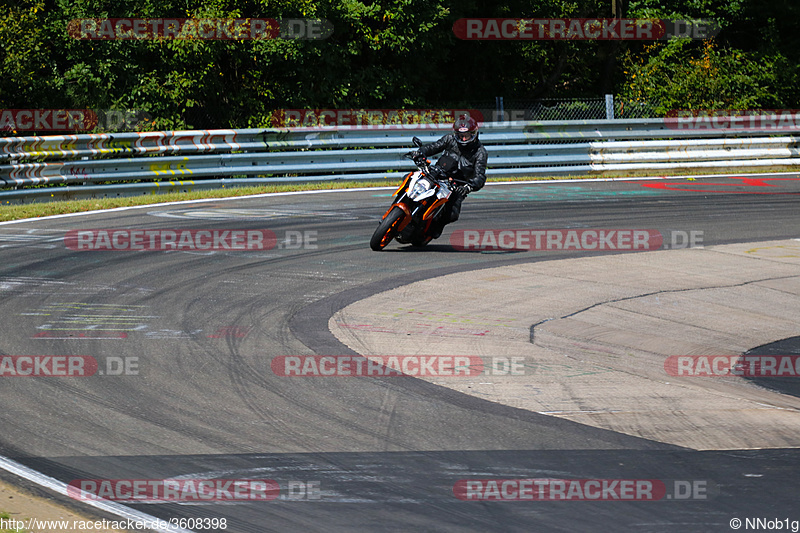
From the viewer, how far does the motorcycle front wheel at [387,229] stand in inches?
470

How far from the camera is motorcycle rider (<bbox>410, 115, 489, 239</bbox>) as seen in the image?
1227cm

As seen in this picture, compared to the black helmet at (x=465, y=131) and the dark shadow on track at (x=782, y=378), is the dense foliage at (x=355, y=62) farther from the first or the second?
the dark shadow on track at (x=782, y=378)

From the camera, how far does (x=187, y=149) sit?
18.2 meters

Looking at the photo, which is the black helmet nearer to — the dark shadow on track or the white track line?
the dark shadow on track

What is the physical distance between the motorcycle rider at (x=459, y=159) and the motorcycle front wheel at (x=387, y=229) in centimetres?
62

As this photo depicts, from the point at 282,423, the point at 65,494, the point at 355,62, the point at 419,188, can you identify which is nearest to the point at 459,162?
the point at 419,188

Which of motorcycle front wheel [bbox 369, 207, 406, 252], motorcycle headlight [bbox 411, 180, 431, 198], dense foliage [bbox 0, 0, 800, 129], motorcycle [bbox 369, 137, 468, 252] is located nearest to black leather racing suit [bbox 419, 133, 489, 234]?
motorcycle [bbox 369, 137, 468, 252]

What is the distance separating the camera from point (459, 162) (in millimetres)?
12398

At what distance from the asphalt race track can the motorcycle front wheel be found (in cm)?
64

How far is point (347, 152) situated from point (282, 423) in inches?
556

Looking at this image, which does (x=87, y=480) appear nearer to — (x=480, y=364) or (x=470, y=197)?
(x=480, y=364)

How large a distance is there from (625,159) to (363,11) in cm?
806

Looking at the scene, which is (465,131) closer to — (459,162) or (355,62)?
(459,162)

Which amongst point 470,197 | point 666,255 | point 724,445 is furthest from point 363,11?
point 724,445
